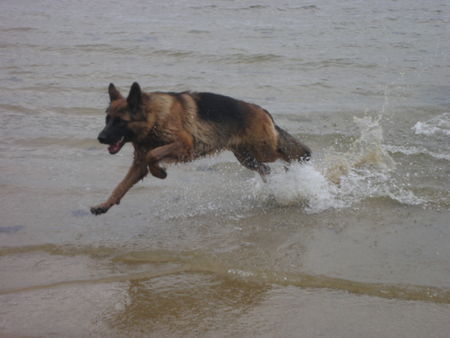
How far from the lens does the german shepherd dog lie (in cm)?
597

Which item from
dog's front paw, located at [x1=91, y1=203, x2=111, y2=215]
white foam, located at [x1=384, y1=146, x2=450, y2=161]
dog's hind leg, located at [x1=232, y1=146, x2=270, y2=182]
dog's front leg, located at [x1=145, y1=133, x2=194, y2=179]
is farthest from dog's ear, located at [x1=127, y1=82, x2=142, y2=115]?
white foam, located at [x1=384, y1=146, x2=450, y2=161]

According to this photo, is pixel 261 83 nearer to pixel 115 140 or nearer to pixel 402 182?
pixel 402 182

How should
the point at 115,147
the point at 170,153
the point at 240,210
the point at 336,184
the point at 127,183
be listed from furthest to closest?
the point at 336,184, the point at 240,210, the point at 127,183, the point at 170,153, the point at 115,147

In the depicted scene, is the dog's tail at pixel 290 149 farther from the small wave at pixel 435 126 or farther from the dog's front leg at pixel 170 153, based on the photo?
the small wave at pixel 435 126

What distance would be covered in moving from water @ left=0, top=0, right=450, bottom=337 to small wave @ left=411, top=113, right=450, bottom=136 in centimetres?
4

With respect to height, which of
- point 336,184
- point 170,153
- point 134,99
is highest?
point 134,99

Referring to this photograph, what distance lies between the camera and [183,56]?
1533cm

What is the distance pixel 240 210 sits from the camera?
702 cm

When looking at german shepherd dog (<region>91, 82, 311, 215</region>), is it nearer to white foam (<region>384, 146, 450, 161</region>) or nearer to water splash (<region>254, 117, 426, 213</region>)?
water splash (<region>254, 117, 426, 213</region>)

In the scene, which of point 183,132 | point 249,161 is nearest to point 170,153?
point 183,132

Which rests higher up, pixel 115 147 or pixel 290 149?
pixel 115 147

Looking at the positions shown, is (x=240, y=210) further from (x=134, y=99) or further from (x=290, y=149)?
(x=134, y=99)

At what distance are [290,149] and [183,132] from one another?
5.18 feet

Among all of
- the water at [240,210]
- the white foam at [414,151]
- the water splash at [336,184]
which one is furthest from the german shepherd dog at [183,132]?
the white foam at [414,151]
